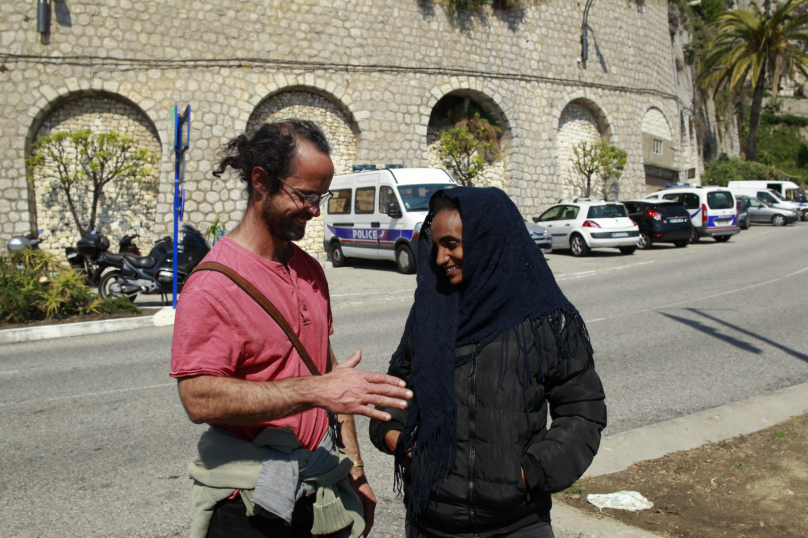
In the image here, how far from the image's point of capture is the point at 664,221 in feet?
63.8

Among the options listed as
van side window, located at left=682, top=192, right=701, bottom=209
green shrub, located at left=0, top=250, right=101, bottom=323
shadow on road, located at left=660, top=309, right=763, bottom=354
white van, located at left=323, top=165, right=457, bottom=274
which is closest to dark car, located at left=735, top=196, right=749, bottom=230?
van side window, located at left=682, top=192, right=701, bottom=209

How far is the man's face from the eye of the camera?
1.92 m

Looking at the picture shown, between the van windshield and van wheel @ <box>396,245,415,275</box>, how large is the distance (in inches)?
39.5

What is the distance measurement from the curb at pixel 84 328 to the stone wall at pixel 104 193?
9.92m

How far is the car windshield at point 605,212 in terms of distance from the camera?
18.0 m

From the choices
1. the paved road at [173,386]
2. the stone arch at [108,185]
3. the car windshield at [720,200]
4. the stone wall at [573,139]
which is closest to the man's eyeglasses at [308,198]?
the paved road at [173,386]

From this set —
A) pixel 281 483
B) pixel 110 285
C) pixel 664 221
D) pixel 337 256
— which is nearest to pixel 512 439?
pixel 281 483

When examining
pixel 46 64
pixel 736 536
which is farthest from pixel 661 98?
pixel 736 536

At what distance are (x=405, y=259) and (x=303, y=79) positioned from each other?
8.44 metres

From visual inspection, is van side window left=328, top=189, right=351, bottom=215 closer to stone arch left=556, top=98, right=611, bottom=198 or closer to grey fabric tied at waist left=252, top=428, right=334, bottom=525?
stone arch left=556, top=98, right=611, bottom=198

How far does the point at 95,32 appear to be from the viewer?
58.6 feet

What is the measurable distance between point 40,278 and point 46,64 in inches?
400

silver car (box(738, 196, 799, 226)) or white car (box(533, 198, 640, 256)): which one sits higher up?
silver car (box(738, 196, 799, 226))

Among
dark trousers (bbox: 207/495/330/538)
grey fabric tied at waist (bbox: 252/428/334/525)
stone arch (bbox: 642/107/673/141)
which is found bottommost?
dark trousers (bbox: 207/495/330/538)
